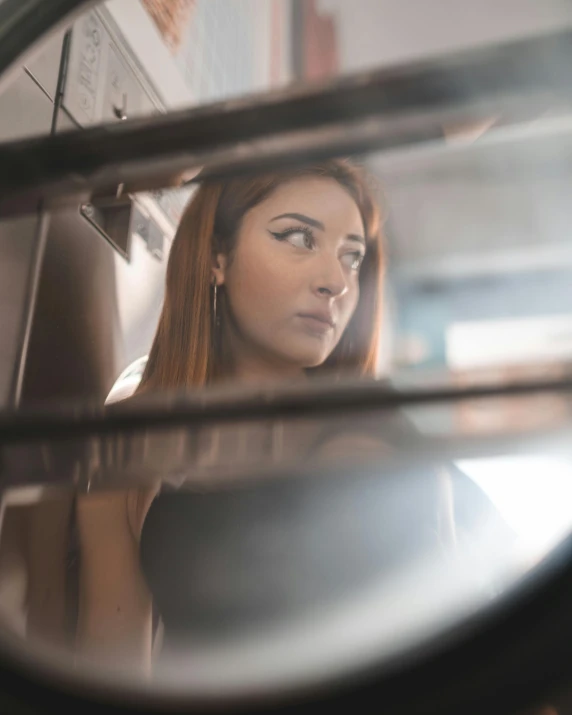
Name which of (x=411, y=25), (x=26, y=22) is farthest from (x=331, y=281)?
(x=411, y=25)

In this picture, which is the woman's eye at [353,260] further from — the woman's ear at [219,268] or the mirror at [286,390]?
the woman's ear at [219,268]

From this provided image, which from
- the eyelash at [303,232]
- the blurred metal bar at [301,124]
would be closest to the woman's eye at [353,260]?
the eyelash at [303,232]

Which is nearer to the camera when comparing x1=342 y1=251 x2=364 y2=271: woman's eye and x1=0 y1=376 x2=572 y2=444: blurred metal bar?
x1=0 y1=376 x2=572 y2=444: blurred metal bar

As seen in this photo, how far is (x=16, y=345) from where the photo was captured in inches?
19.3

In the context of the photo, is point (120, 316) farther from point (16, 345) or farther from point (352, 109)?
point (352, 109)

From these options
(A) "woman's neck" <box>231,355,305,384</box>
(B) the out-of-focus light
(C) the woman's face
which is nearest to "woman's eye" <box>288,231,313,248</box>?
(C) the woman's face

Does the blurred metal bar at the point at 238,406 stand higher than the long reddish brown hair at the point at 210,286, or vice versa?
the long reddish brown hair at the point at 210,286

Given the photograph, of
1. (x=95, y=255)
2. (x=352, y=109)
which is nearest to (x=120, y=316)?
(x=95, y=255)

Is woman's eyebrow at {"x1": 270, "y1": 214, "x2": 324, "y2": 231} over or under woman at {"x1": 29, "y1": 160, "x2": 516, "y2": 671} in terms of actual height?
over

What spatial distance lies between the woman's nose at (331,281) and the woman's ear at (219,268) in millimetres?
89

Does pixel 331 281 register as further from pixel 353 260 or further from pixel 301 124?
pixel 301 124

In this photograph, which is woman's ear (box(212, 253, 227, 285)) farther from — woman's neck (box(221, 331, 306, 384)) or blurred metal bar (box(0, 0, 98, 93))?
blurred metal bar (box(0, 0, 98, 93))

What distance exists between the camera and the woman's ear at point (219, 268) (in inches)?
19.0

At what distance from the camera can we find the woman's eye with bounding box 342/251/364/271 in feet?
1.50
